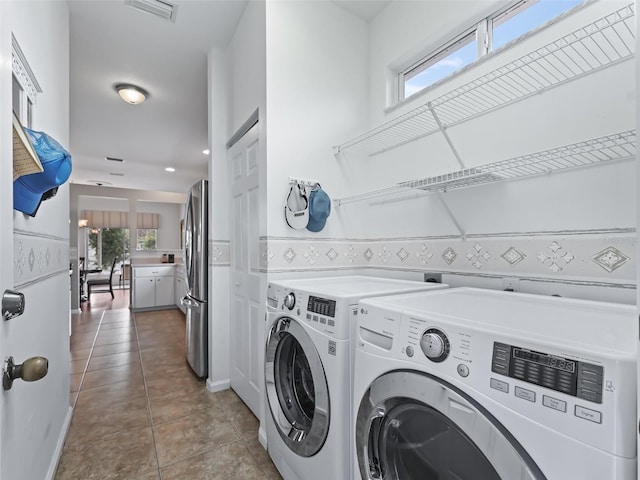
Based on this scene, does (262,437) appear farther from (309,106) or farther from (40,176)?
(309,106)

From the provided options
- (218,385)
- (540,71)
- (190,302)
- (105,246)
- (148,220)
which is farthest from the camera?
(148,220)

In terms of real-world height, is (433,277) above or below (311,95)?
below

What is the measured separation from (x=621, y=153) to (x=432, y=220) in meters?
0.82

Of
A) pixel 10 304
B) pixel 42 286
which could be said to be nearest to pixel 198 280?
pixel 42 286

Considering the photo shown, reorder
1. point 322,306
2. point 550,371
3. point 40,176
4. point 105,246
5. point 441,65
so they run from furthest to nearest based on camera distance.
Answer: point 105,246
point 441,65
point 322,306
point 40,176
point 550,371

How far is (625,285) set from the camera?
1.07m

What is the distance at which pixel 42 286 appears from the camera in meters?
1.38

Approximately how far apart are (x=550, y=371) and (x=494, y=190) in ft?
3.67

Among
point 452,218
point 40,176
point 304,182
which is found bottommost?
point 452,218

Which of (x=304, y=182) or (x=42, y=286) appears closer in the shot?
(x=42, y=286)

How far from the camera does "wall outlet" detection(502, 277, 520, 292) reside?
1.37 metres

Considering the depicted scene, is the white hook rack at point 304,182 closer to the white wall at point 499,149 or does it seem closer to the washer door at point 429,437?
the white wall at point 499,149

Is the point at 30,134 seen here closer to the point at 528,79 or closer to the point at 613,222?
the point at 528,79

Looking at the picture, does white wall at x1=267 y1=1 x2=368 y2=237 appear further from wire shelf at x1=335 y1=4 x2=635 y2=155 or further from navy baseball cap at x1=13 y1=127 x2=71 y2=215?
navy baseball cap at x1=13 y1=127 x2=71 y2=215
